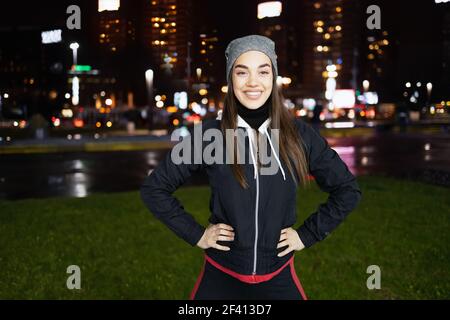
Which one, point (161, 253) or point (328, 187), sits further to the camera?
point (161, 253)

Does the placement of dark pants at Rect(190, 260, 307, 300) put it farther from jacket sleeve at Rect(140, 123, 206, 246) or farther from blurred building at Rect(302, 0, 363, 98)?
blurred building at Rect(302, 0, 363, 98)

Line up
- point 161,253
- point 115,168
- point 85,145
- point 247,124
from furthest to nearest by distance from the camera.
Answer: point 85,145 → point 115,168 → point 161,253 → point 247,124

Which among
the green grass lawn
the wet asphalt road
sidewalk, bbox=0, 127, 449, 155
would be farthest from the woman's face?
sidewalk, bbox=0, 127, 449, 155

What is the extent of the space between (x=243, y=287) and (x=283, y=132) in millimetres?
808

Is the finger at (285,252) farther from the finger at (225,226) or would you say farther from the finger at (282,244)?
the finger at (225,226)

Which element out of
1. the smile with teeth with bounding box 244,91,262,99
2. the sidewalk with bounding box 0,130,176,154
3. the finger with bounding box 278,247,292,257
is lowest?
the sidewalk with bounding box 0,130,176,154

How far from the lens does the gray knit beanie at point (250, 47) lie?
2.81m

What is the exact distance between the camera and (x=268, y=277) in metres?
2.79

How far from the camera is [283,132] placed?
282 centimetres

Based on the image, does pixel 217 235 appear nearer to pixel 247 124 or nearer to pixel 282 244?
pixel 282 244

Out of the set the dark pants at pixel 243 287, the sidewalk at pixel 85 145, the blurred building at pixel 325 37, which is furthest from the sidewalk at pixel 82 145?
the blurred building at pixel 325 37

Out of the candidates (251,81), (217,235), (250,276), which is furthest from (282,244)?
(251,81)

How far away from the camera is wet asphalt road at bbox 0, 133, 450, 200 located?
13.3 m

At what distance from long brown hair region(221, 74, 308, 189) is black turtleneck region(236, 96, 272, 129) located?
3 centimetres
